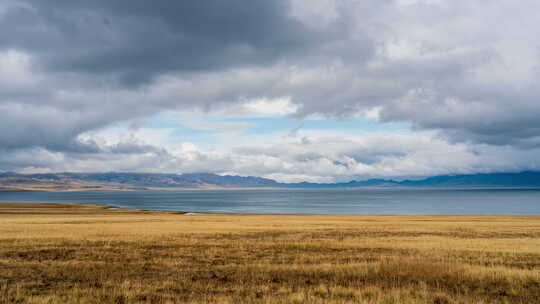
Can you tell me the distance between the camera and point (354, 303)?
11000 millimetres

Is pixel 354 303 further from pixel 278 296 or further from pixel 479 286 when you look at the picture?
pixel 479 286

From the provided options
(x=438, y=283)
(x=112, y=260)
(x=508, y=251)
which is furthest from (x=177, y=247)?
(x=508, y=251)

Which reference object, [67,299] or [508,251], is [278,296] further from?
[508,251]

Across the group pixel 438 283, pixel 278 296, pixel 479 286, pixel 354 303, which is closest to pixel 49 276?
pixel 278 296

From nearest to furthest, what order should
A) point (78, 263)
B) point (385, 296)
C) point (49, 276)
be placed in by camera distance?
1. point (385, 296)
2. point (49, 276)
3. point (78, 263)

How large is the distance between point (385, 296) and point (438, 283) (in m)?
3.30

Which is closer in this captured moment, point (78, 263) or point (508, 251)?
point (78, 263)

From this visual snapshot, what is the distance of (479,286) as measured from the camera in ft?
45.4

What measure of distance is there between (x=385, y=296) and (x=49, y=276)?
12.2 meters

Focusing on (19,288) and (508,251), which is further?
(508,251)

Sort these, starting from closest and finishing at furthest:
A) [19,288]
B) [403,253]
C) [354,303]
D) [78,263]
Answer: [354,303]
[19,288]
[78,263]
[403,253]

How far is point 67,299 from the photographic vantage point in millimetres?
11484

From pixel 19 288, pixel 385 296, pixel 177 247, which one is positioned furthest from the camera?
pixel 177 247

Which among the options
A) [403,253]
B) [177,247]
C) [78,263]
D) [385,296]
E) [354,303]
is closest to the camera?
[354,303]
